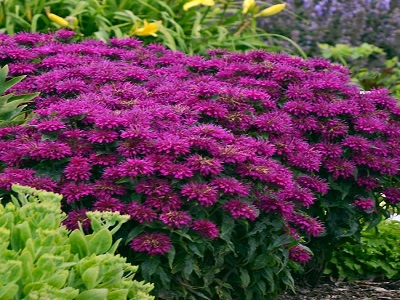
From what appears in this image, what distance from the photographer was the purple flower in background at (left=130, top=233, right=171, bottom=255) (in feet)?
11.6

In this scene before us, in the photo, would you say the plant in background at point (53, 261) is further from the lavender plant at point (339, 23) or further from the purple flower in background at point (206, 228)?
the lavender plant at point (339, 23)

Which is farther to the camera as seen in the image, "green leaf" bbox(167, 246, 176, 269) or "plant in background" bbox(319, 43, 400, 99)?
"plant in background" bbox(319, 43, 400, 99)

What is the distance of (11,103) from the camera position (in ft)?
14.8

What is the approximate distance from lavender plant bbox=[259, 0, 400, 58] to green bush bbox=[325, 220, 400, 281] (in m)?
3.84

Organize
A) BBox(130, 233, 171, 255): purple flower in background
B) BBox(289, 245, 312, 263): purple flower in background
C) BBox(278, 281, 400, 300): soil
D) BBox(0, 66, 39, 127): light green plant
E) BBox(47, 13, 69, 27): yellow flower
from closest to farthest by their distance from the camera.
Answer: BBox(130, 233, 171, 255): purple flower in background, BBox(289, 245, 312, 263): purple flower in background, BBox(0, 66, 39, 127): light green plant, BBox(278, 281, 400, 300): soil, BBox(47, 13, 69, 27): yellow flower

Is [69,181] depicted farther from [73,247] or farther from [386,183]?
[386,183]

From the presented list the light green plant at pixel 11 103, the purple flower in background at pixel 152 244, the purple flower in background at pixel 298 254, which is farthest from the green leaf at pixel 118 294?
the light green plant at pixel 11 103

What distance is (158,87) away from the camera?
471 cm

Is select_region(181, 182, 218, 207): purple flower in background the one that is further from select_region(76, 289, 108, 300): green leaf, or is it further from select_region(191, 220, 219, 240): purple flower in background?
select_region(76, 289, 108, 300): green leaf

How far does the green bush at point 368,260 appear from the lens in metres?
5.52

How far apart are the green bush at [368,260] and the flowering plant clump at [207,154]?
64 cm

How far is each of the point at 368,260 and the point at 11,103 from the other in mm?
2599

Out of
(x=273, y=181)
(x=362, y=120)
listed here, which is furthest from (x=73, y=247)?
(x=362, y=120)

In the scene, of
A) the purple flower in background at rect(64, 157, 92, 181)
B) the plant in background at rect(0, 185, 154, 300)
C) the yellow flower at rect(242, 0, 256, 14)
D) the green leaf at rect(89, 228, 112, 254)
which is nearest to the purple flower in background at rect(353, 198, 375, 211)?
the purple flower in background at rect(64, 157, 92, 181)
